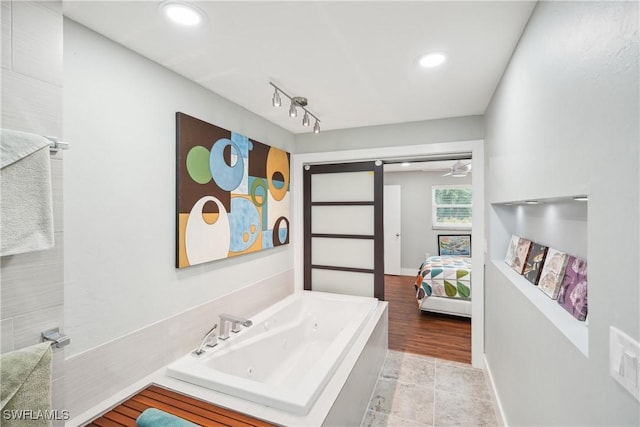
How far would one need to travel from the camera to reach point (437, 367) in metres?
2.85

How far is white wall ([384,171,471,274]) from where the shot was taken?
6.52 m

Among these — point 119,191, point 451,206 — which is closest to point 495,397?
point 119,191

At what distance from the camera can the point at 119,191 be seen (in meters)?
1.61

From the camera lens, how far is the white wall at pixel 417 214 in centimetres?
652

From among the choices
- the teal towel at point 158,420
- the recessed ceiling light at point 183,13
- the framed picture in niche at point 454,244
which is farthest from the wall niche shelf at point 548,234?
the framed picture in niche at point 454,244

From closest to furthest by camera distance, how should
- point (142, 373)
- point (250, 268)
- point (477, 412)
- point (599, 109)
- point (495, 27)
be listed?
point (599, 109), point (495, 27), point (142, 373), point (477, 412), point (250, 268)

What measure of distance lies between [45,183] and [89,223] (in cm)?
42

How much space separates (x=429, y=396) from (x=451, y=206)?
4.73 meters

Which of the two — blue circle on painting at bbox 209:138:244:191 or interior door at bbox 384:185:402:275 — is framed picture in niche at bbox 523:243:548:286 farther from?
interior door at bbox 384:185:402:275

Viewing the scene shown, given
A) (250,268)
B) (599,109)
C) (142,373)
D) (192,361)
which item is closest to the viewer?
(599,109)

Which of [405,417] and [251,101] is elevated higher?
[251,101]

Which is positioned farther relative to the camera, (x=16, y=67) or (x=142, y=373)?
(x=142, y=373)

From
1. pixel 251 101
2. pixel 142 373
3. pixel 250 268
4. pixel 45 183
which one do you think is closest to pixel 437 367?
pixel 250 268

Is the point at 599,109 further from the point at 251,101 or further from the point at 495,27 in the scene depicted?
the point at 251,101
